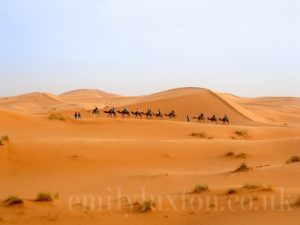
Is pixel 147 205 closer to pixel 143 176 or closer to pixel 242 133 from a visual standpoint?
pixel 143 176

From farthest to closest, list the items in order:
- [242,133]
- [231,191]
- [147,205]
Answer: [242,133] < [231,191] < [147,205]

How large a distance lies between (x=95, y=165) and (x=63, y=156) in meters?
1.26

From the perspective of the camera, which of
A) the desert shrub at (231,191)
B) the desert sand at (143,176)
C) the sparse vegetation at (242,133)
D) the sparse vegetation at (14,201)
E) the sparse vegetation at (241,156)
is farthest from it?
the sparse vegetation at (242,133)

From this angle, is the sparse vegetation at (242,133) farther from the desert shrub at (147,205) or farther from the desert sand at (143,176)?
the desert shrub at (147,205)

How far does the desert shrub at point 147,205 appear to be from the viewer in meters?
8.52

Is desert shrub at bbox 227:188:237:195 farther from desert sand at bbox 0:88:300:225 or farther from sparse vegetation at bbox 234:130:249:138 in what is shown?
sparse vegetation at bbox 234:130:249:138

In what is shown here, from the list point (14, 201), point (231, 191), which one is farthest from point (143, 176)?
point (14, 201)

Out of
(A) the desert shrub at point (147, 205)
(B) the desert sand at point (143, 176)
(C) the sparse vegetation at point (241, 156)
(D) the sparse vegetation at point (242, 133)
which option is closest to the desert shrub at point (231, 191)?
(B) the desert sand at point (143, 176)

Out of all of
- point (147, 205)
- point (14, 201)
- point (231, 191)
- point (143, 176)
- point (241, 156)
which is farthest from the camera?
point (241, 156)

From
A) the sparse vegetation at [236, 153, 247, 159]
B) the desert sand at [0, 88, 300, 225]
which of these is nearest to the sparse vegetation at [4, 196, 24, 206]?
the desert sand at [0, 88, 300, 225]

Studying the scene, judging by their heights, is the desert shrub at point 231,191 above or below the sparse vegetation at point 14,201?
above

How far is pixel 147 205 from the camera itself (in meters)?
8.59

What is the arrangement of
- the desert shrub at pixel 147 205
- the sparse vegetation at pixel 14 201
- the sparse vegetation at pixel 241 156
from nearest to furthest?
the desert shrub at pixel 147 205
the sparse vegetation at pixel 14 201
the sparse vegetation at pixel 241 156

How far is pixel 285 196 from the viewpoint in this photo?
892cm
